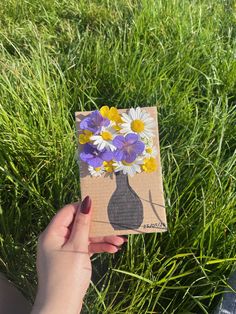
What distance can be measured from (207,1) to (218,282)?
1.42m

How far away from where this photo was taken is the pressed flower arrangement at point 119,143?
2.91ft

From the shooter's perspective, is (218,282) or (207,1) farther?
(207,1)

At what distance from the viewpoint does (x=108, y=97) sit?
60.8 inches

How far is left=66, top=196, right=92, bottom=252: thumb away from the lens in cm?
86

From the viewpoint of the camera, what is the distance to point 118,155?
0.89m

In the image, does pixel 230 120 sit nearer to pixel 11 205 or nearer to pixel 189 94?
pixel 189 94

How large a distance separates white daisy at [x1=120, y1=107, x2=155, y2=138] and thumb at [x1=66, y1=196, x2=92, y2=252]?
0.56 ft

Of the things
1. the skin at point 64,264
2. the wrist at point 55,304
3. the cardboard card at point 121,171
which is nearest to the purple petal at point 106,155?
the cardboard card at point 121,171

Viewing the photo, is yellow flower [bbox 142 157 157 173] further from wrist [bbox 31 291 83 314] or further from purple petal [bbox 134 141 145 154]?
wrist [bbox 31 291 83 314]

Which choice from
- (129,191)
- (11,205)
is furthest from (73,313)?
(11,205)

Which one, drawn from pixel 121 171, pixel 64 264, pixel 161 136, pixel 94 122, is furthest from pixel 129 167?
pixel 161 136

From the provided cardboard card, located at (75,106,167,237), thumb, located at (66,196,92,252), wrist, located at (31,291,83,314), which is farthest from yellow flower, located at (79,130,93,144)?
wrist, located at (31,291,83,314)

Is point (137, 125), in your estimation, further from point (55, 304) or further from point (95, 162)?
point (55, 304)

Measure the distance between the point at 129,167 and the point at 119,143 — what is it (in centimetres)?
6
